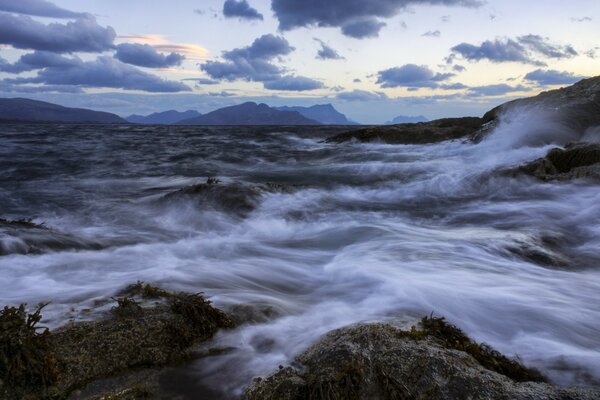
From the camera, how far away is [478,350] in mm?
3734

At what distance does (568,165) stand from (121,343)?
13414 mm

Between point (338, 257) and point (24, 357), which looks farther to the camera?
point (338, 257)

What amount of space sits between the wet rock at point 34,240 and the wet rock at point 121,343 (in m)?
3.55

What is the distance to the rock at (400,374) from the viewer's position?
3.00m

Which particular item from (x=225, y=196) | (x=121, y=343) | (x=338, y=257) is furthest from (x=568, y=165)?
(x=121, y=343)

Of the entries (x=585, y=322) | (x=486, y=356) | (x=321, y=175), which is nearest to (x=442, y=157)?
(x=321, y=175)

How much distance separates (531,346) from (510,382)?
47.8 inches

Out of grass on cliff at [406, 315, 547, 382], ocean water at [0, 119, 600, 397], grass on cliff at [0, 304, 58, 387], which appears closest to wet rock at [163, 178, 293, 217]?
ocean water at [0, 119, 600, 397]

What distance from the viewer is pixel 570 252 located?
301 inches

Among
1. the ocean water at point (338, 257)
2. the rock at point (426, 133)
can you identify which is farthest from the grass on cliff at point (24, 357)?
the rock at point (426, 133)

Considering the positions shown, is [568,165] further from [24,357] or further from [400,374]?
[24,357]

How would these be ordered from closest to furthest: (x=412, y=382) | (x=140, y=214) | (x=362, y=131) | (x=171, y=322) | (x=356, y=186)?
(x=412, y=382)
(x=171, y=322)
(x=140, y=214)
(x=356, y=186)
(x=362, y=131)

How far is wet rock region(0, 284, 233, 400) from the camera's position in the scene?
10.5 ft

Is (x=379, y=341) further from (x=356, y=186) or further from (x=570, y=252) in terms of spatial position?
(x=356, y=186)
